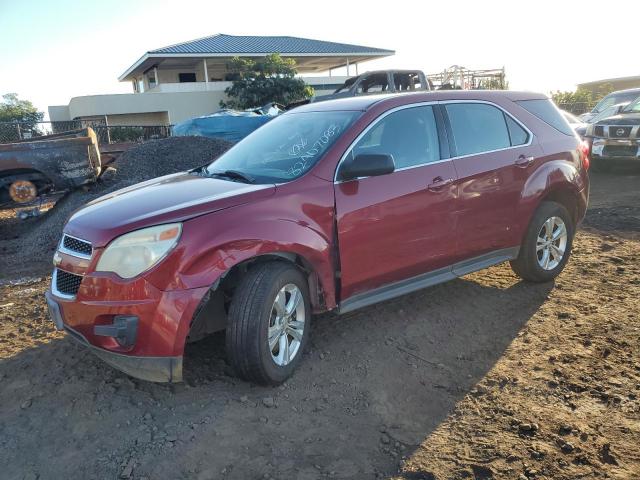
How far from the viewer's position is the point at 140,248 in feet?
10.0

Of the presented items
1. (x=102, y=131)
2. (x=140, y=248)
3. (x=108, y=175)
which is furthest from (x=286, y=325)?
(x=102, y=131)

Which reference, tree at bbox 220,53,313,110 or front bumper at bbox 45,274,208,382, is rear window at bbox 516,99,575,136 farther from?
tree at bbox 220,53,313,110

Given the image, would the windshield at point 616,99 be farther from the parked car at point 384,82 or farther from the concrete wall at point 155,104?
the concrete wall at point 155,104

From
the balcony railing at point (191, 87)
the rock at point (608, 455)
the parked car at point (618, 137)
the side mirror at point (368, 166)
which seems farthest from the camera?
the balcony railing at point (191, 87)

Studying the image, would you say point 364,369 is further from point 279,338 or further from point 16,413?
point 16,413

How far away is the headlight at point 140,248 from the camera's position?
A: 3041 mm

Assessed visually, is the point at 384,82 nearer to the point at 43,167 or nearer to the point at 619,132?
the point at 619,132

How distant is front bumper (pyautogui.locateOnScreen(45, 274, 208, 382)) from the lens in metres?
3.01

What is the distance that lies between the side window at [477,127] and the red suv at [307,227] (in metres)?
0.01

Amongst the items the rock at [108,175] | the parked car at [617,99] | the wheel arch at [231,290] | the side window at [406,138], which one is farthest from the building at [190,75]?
the wheel arch at [231,290]

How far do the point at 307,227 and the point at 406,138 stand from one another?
128cm

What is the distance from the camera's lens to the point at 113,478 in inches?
106

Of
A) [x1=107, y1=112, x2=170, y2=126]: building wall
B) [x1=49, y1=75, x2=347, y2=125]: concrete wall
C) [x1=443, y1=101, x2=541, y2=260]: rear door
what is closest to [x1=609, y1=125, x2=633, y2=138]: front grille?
[x1=443, y1=101, x2=541, y2=260]: rear door

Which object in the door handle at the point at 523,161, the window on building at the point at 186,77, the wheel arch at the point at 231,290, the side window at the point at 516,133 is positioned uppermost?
the window on building at the point at 186,77
